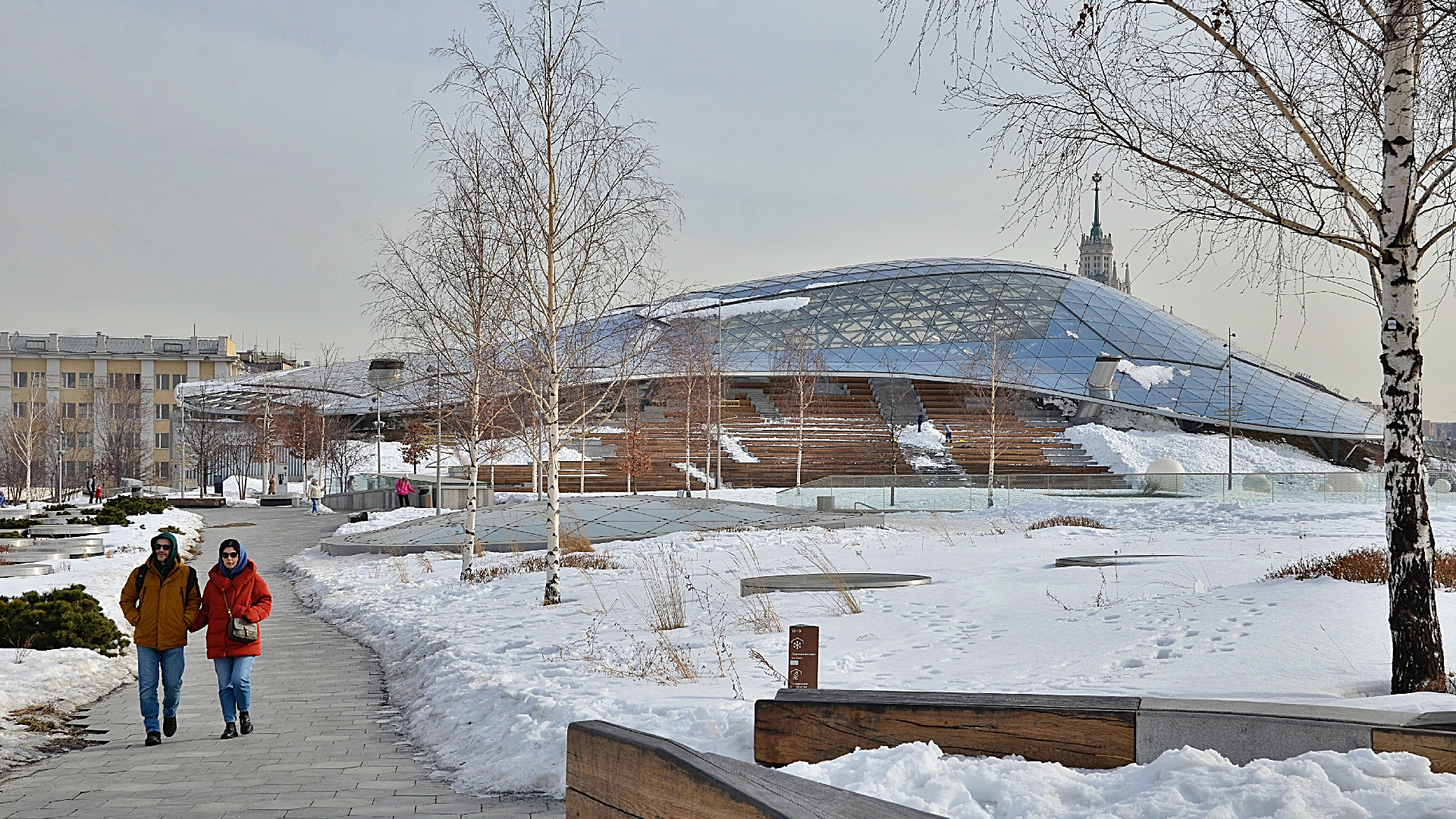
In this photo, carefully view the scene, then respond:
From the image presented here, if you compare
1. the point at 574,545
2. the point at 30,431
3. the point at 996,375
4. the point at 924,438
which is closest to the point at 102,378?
the point at 30,431

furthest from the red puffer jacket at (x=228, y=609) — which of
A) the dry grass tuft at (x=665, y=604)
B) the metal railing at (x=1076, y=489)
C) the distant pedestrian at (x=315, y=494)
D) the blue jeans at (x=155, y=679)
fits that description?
the distant pedestrian at (x=315, y=494)

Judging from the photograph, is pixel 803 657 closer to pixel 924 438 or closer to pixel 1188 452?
pixel 1188 452

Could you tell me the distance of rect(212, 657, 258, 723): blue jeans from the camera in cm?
836

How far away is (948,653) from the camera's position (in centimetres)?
858

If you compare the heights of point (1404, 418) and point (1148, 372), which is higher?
point (1148, 372)

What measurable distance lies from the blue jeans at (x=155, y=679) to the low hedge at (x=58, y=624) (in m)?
3.73

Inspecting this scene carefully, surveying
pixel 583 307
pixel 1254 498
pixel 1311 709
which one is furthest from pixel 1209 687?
pixel 1254 498

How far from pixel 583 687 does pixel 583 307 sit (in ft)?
25.7

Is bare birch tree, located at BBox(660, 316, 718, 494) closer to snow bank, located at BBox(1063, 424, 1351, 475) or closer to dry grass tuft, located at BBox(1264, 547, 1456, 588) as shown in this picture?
snow bank, located at BBox(1063, 424, 1351, 475)

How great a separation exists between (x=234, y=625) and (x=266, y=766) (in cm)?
163

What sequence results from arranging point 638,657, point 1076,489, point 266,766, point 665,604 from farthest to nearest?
point 1076,489 → point 665,604 → point 638,657 → point 266,766

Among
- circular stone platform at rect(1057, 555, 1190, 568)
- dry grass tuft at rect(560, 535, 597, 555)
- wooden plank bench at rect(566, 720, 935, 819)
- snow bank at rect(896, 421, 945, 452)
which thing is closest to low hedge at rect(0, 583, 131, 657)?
dry grass tuft at rect(560, 535, 597, 555)

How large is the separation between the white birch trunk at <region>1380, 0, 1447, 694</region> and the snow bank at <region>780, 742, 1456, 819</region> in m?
2.83

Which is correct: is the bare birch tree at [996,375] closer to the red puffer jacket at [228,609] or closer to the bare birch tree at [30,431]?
the red puffer jacket at [228,609]
